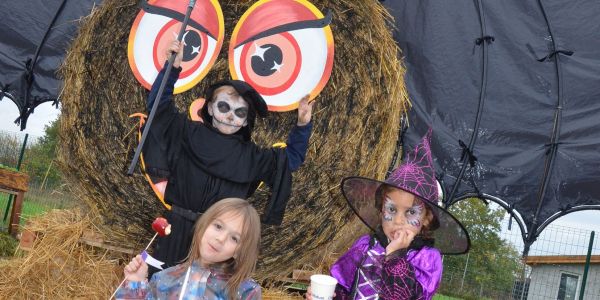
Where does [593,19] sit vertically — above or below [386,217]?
above

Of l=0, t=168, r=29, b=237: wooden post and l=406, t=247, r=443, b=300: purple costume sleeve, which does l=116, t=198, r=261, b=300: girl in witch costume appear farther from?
l=0, t=168, r=29, b=237: wooden post

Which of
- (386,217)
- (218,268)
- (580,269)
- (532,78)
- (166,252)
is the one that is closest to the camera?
(218,268)

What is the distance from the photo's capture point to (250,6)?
4.03 meters

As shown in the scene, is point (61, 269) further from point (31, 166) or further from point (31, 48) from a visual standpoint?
point (31, 166)

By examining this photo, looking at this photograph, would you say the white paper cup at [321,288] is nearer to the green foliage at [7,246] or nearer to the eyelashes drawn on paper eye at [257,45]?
the eyelashes drawn on paper eye at [257,45]

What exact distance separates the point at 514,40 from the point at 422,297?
8.19ft

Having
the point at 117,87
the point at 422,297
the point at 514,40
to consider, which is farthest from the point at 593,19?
the point at 117,87

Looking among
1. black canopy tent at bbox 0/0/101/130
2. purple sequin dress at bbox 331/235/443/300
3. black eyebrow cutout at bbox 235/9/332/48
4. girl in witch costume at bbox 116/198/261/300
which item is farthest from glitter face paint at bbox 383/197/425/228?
black canopy tent at bbox 0/0/101/130

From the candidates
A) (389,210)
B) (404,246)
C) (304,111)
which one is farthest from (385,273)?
(304,111)

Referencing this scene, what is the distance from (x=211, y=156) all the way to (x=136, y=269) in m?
1.09

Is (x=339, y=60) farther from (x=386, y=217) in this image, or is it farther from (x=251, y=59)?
(x=386, y=217)

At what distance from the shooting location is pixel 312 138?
3.83m

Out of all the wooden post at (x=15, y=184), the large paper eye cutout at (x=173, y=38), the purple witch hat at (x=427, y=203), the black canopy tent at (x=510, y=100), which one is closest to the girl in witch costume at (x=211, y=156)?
the purple witch hat at (x=427, y=203)

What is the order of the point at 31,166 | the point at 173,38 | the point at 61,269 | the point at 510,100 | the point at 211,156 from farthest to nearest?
1. the point at 31,166
2. the point at 510,100
3. the point at 173,38
4. the point at 61,269
5. the point at 211,156
